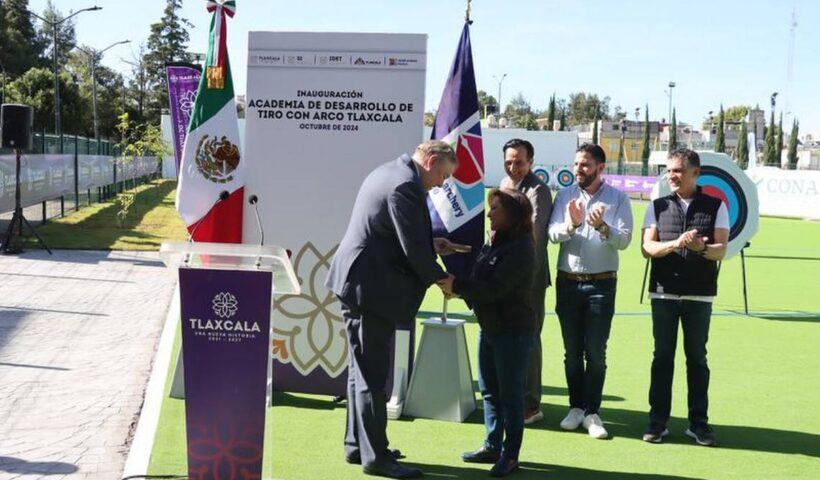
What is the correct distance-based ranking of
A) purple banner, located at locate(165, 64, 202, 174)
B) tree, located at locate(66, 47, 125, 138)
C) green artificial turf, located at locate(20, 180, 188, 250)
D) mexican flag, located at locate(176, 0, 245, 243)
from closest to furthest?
mexican flag, located at locate(176, 0, 245, 243) < purple banner, located at locate(165, 64, 202, 174) < green artificial turf, located at locate(20, 180, 188, 250) < tree, located at locate(66, 47, 125, 138)

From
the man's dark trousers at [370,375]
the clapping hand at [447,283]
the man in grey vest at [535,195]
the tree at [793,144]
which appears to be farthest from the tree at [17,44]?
the clapping hand at [447,283]

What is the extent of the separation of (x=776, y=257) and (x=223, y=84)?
1645 centimetres

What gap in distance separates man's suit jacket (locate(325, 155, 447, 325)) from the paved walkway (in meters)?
1.75

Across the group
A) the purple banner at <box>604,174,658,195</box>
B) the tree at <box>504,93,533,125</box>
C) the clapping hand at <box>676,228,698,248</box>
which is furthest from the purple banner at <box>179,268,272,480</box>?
the tree at <box>504,93,533,125</box>

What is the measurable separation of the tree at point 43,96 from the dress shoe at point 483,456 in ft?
165

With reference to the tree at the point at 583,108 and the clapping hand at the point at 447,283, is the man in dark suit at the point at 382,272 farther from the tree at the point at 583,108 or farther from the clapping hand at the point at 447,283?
the tree at the point at 583,108

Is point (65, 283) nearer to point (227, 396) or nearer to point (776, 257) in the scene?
point (227, 396)

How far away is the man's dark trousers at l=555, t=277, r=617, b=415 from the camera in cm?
631

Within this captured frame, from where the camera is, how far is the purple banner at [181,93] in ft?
30.7

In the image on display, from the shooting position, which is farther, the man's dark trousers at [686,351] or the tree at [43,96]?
the tree at [43,96]

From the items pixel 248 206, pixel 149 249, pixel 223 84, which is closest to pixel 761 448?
pixel 248 206

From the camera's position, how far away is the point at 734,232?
11703mm

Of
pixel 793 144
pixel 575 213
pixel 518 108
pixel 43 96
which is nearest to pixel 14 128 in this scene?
pixel 575 213

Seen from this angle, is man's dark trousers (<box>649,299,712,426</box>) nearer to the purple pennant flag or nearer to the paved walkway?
the purple pennant flag
